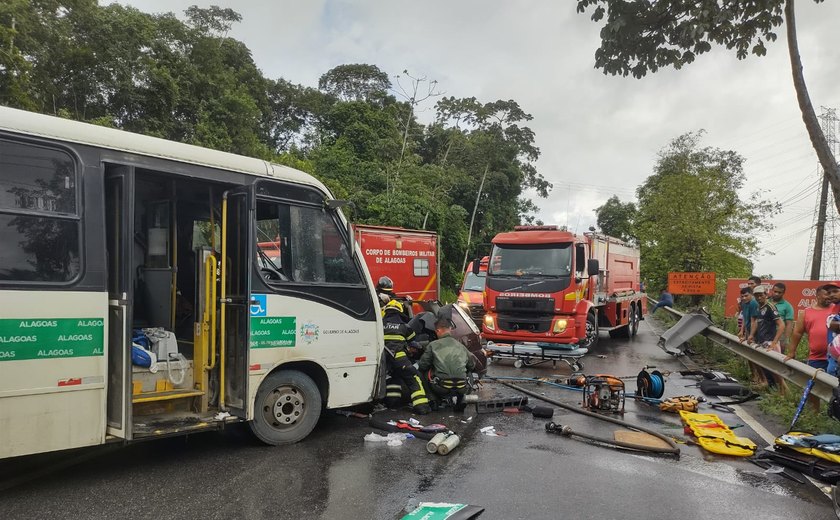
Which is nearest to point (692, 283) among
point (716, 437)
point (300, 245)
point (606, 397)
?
point (606, 397)

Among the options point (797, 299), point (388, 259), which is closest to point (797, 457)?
point (797, 299)

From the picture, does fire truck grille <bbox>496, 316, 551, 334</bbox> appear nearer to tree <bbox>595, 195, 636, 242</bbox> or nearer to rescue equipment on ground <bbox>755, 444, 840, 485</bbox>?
rescue equipment on ground <bbox>755, 444, 840, 485</bbox>

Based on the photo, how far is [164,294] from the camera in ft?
19.0

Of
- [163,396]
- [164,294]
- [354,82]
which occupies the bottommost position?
[163,396]

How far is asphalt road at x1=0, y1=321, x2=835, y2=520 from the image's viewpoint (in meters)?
4.27

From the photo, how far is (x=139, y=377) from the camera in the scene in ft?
16.6

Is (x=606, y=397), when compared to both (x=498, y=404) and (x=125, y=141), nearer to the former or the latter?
(x=498, y=404)

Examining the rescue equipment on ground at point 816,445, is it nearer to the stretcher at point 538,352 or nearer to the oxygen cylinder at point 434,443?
the oxygen cylinder at point 434,443

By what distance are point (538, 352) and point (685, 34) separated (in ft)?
21.3

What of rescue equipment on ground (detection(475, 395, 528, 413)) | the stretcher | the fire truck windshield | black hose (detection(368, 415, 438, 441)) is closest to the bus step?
black hose (detection(368, 415, 438, 441))

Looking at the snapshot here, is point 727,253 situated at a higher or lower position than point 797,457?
higher

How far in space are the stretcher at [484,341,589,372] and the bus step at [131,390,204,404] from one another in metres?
7.14

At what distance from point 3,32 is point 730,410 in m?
19.6

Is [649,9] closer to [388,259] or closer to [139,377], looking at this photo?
[139,377]
